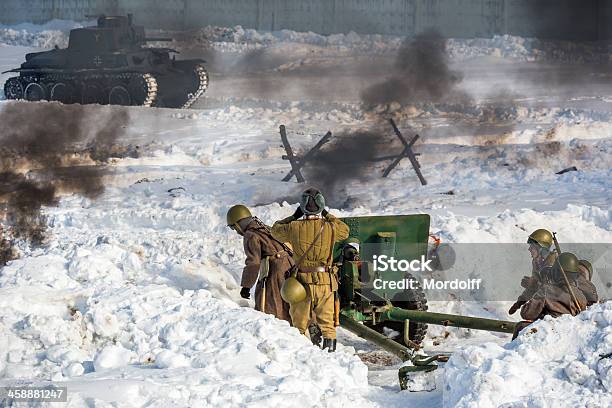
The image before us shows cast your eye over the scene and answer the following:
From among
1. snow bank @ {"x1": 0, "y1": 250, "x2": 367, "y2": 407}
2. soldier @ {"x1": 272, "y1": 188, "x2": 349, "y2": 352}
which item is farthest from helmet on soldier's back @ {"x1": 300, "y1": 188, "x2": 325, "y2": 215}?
snow bank @ {"x1": 0, "y1": 250, "x2": 367, "y2": 407}

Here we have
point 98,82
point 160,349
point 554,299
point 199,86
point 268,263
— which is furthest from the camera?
point 199,86

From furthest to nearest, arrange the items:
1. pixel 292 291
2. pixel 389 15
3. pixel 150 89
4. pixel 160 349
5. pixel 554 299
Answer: pixel 389 15, pixel 150 89, pixel 292 291, pixel 554 299, pixel 160 349

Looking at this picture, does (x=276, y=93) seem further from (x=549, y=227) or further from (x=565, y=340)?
(x=565, y=340)

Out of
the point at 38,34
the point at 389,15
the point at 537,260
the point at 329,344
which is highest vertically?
the point at 537,260

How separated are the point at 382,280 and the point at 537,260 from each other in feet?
5.48

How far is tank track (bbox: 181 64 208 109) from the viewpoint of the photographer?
28.7 m

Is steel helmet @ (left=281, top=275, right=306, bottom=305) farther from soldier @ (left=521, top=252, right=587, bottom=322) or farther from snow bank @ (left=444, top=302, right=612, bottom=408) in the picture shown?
snow bank @ (left=444, top=302, right=612, bottom=408)

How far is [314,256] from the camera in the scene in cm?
978

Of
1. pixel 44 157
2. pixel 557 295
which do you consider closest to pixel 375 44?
pixel 44 157

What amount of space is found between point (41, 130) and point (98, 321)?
15972 mm

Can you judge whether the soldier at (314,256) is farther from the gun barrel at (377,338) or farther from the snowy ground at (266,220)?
the snowy ground at (266,220)

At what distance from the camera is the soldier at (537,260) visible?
379 inches

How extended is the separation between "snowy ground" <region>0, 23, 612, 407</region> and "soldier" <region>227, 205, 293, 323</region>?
1.42ft

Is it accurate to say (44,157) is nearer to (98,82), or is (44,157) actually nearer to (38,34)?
(98,82)
